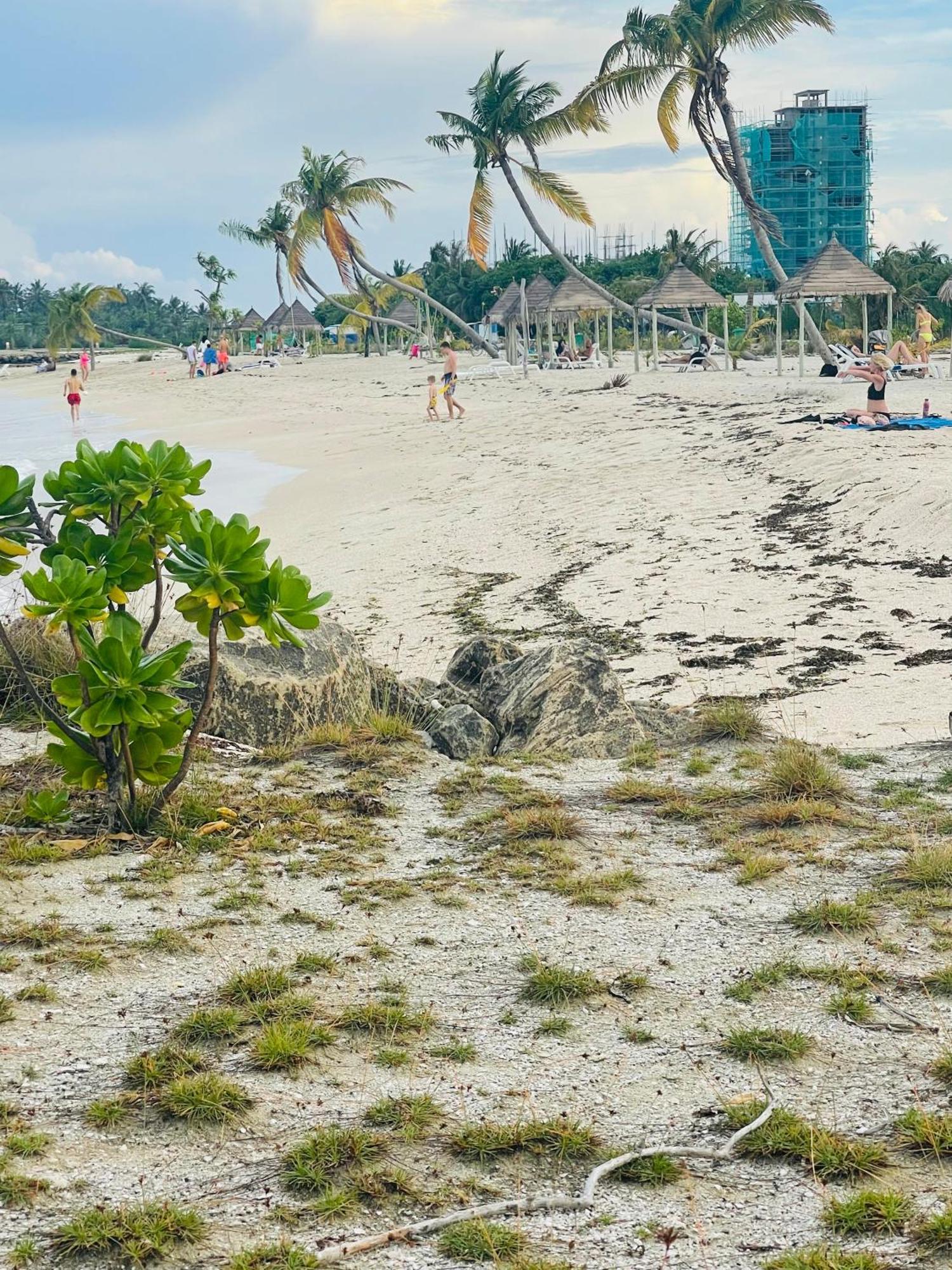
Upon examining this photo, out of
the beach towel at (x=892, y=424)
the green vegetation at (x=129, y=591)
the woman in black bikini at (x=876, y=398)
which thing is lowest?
the green vegetation at (x=129, y=591)

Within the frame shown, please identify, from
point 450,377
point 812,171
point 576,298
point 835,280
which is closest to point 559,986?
point 450,377

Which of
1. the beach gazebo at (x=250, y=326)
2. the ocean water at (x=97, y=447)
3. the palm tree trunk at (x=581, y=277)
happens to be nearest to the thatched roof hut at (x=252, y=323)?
the beach gazebo at (x=250, y=326)

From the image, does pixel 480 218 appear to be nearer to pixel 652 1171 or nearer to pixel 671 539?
pixel 671 539

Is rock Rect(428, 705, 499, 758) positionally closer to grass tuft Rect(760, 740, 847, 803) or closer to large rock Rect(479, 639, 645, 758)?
large rock Rect(479, 639, 645, 758)

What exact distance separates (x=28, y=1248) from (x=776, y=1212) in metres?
1.55

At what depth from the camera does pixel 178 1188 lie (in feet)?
10.0

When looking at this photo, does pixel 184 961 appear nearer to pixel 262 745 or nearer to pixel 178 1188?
pixel 178 1188

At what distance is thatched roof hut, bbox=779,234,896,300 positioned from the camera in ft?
87.1

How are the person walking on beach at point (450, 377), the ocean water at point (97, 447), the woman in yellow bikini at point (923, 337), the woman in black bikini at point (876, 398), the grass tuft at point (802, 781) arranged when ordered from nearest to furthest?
the grass tuft at point (802, 781), the woman in black bikini at point (876, 398), the ocean water at point (97, 447), the person walking on beach at point (450, 377), the woman in yellow bikini at point (923, 337)

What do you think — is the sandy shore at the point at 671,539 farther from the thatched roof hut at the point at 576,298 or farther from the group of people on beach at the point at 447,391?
the thatched roof hut at the point at 576,298

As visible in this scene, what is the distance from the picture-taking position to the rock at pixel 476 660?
7.94m

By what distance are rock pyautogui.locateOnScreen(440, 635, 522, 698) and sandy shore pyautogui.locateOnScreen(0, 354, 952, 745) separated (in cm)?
105

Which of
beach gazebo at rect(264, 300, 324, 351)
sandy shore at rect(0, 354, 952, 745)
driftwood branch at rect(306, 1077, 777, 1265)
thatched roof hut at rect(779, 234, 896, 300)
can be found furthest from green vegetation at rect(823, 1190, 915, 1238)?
beach gazebo at rect(264, 300, 324, 351)

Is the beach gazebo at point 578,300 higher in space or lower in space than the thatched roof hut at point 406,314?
lower
